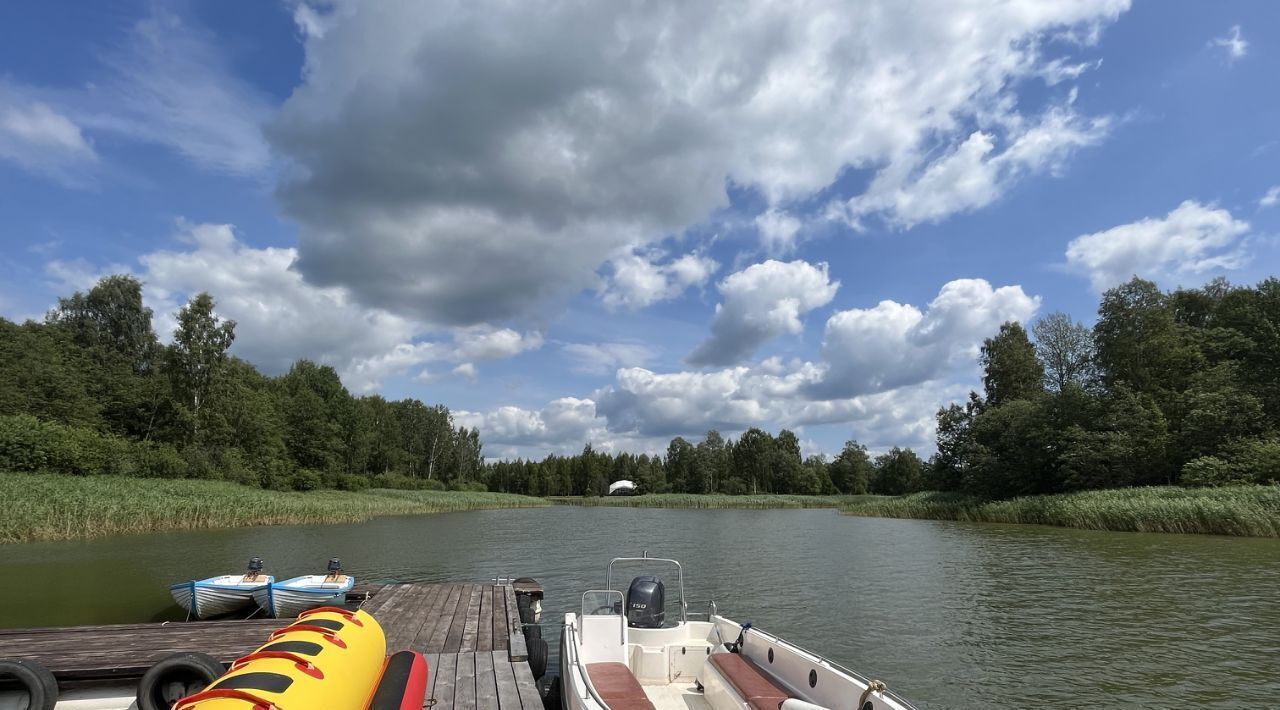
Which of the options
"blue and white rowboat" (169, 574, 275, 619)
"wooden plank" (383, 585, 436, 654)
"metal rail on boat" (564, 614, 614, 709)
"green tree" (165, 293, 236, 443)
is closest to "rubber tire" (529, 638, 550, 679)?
"metal rail on boat" (564, 614, 614, 709)

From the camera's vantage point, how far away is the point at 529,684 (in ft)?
22.0

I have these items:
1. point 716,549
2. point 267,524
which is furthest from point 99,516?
point 716,549

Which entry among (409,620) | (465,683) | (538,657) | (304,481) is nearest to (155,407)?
(304,481)

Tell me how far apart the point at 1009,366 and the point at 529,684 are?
216 feet

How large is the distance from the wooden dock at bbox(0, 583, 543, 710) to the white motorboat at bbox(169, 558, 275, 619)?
3269 mm

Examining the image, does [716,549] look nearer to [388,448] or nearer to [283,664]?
[283,664]

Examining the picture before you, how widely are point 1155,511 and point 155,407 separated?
68090 mm

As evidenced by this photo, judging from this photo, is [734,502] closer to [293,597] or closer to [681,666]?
[293,597]

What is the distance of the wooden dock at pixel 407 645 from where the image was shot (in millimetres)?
6652

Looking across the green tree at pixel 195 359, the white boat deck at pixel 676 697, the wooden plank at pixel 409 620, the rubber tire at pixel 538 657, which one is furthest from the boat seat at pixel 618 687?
the green tree at pixel 195 359

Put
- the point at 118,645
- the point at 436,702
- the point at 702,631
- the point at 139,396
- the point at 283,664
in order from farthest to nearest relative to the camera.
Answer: the point at 139,396 < the point at 702,631 < the point at 118,645 < the point at 436,702 < the point at 283,664

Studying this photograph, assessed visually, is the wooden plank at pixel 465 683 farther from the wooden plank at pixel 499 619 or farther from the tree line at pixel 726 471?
the tree line at pixel 726 471

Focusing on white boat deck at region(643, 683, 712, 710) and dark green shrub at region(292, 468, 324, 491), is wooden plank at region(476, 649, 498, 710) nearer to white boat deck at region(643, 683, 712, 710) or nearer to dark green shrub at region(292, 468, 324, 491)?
white boat deck at region(643, 683, 712, 710)

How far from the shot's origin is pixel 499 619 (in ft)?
33.9
